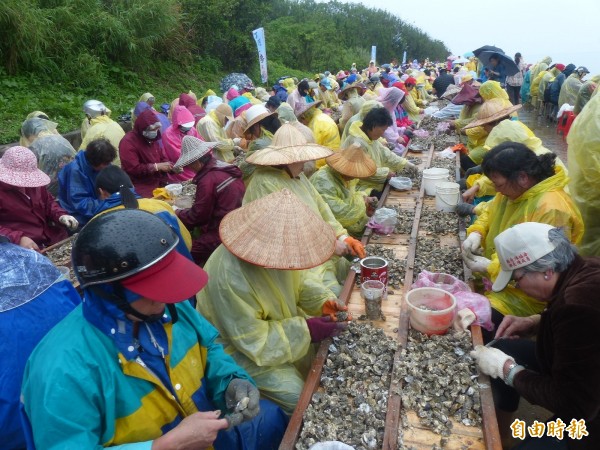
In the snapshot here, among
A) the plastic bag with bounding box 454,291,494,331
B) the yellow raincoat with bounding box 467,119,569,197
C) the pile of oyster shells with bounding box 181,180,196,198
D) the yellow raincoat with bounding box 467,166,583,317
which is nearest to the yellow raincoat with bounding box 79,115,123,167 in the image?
the pile of oyster shells with bounding box 181,180,196,198

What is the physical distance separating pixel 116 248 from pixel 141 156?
5264mm

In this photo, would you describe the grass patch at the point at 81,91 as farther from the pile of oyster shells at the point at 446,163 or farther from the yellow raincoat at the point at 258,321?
the yellow raincoat at the point at 258,321

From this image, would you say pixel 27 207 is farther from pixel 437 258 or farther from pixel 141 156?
pixel 437 258

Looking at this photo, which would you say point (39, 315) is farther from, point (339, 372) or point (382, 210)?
point (382, 210)

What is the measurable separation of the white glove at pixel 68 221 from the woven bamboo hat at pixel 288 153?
7.68ft

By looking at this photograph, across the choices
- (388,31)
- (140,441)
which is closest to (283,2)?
(388,31)

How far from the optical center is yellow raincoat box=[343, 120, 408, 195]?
21.0 feet

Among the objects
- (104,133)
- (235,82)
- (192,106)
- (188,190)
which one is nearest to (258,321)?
(188,190)

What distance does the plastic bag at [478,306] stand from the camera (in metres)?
3.03

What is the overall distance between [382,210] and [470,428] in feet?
9.65

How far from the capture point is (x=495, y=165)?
3502mm

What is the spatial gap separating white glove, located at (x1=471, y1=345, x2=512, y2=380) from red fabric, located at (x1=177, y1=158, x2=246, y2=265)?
2.82m

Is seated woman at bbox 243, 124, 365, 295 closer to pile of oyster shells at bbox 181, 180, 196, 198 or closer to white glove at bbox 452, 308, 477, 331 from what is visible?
white glove at bbox 452, 308, 477, 331

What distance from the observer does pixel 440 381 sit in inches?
97.8
